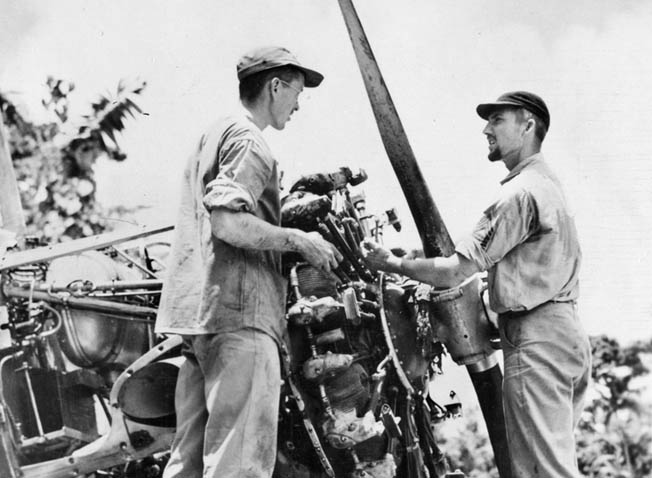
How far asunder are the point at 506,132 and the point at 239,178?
196 centimetres

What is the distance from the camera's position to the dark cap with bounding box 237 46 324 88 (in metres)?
4.48

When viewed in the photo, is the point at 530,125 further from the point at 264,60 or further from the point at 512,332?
the point at 264,60

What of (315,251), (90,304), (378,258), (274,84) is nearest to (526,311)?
(378,258)

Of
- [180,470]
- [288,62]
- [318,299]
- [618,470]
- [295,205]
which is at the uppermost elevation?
[288,62]

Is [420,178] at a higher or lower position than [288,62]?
lower

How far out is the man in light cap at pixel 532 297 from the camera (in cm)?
469

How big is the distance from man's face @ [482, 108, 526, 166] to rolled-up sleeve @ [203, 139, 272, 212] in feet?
5.66

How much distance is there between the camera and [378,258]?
509cm

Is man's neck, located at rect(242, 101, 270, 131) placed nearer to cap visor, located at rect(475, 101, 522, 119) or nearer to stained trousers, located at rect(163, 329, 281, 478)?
stained trousers, located at rect(163, 329, 281, 478)

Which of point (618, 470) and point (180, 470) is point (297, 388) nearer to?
point (180, 470)

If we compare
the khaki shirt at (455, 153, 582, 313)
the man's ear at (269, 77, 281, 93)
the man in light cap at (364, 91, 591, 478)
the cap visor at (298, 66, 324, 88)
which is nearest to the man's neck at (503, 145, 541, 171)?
the man in light cap at (364, 91, 591, 478)

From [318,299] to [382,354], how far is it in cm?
67

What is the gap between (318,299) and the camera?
4848 mm

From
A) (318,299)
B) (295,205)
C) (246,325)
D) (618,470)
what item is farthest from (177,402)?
(618,470)
